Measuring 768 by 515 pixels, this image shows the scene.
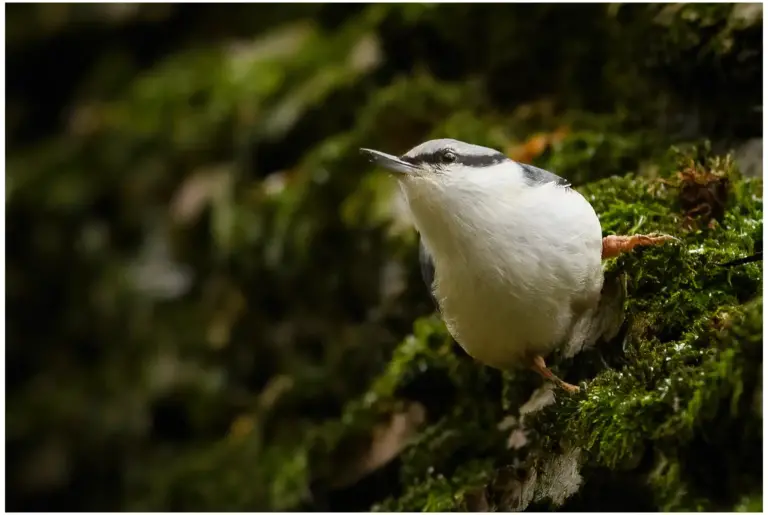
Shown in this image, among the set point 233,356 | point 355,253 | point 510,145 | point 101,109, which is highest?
point 510,145

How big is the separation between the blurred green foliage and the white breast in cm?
17

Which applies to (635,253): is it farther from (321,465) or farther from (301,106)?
(301,106)

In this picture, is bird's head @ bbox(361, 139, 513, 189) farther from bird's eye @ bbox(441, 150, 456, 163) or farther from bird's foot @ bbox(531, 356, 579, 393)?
bird's foot @ bbox(531, 356, 579, 393)

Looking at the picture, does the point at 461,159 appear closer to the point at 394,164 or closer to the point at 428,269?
the point at 394,164

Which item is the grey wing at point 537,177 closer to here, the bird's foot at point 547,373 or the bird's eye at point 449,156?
the bird's eye at point 449,156

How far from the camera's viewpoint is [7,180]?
4.77 meters

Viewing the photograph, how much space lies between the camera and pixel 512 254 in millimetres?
1534

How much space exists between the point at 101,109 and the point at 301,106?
1.90 metres

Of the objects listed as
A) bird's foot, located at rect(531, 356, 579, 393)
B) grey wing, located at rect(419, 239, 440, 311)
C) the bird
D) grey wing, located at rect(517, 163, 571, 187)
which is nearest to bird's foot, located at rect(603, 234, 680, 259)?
the bird

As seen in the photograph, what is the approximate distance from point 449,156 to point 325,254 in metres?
1.59

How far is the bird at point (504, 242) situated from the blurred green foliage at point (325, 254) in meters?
0.16

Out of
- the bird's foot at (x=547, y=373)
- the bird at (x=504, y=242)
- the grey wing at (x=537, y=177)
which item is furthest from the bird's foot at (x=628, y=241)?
the bird's foot at (x=547, y=373)

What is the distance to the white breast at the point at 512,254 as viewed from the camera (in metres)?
1.54

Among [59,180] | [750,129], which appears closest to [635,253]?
[750,129]
